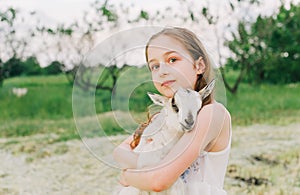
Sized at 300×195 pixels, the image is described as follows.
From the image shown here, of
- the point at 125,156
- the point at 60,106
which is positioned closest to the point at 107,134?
the point at 125,156

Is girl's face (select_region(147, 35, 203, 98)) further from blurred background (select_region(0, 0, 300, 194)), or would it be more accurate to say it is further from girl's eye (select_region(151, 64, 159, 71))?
blurred background (select_region(0, 0, 300, 194))

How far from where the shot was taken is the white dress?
95cm

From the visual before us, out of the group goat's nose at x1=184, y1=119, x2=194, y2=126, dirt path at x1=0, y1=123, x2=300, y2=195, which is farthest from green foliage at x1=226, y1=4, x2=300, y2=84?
goat's nose at x1=184, y1=119, x2=194, y2=126

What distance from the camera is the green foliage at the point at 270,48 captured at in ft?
15.9

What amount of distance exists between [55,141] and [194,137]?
2444 millimetres

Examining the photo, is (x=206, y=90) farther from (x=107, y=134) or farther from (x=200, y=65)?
(x=107, y=134)

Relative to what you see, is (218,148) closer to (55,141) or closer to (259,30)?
(55,141)

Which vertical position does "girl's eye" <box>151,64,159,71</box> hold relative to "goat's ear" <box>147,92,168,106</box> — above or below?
→ above

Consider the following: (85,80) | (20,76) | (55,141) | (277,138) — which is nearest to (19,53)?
(20,76)

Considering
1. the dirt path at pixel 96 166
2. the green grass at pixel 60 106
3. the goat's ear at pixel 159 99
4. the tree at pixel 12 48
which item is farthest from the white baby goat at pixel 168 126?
the tree at pixel 12 48

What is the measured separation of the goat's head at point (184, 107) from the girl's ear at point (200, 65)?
0.18 ft

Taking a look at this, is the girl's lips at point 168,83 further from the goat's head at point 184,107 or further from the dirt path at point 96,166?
the dirt path at point 96,166

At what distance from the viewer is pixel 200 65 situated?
0.95 metres

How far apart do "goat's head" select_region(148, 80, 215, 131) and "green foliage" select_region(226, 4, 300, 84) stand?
3830mm
